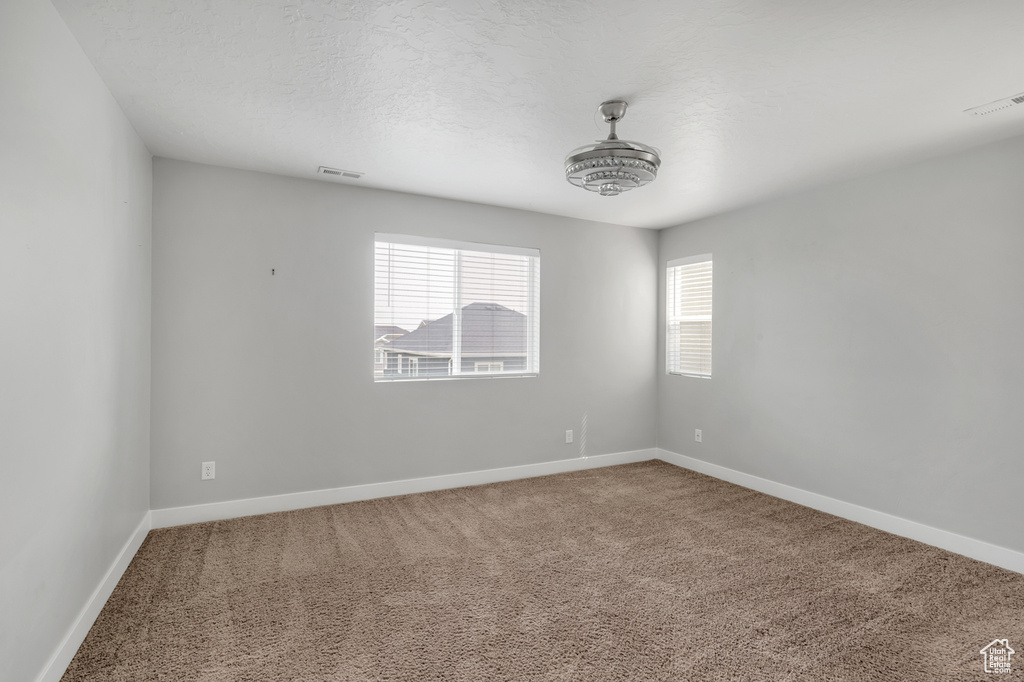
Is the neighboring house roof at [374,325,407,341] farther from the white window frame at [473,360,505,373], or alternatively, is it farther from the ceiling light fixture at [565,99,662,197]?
the ceiling light fixture at [565,99,662,197]

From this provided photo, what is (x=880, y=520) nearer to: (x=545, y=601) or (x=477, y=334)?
(x=545, y=601)

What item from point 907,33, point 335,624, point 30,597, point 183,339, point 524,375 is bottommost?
point 335,624

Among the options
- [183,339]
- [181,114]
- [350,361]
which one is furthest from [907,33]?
[183,339]

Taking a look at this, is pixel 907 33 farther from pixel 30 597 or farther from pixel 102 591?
pixel 102 591

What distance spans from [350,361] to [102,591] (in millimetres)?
1966

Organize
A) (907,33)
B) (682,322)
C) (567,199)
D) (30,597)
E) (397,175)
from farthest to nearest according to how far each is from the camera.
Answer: (682,322) → (567,199) → (397,175) → (907,33) → (30,597)

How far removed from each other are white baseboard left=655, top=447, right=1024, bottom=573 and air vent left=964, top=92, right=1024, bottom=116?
2399 mm

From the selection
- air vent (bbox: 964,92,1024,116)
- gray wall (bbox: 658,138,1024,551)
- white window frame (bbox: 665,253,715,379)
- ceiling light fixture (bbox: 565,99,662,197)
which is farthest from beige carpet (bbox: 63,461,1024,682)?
air vent (bbox: 964,92,1024,116)

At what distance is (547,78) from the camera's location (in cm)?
227

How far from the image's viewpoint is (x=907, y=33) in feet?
6.25

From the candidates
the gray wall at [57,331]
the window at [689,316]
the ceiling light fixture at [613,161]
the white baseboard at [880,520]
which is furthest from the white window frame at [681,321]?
the gray wall at [57,331]

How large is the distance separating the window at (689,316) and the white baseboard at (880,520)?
3.17ft

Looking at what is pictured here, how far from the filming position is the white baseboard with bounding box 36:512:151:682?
184 centimetres

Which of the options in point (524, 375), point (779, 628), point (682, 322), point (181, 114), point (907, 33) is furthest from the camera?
point (682, 322)
